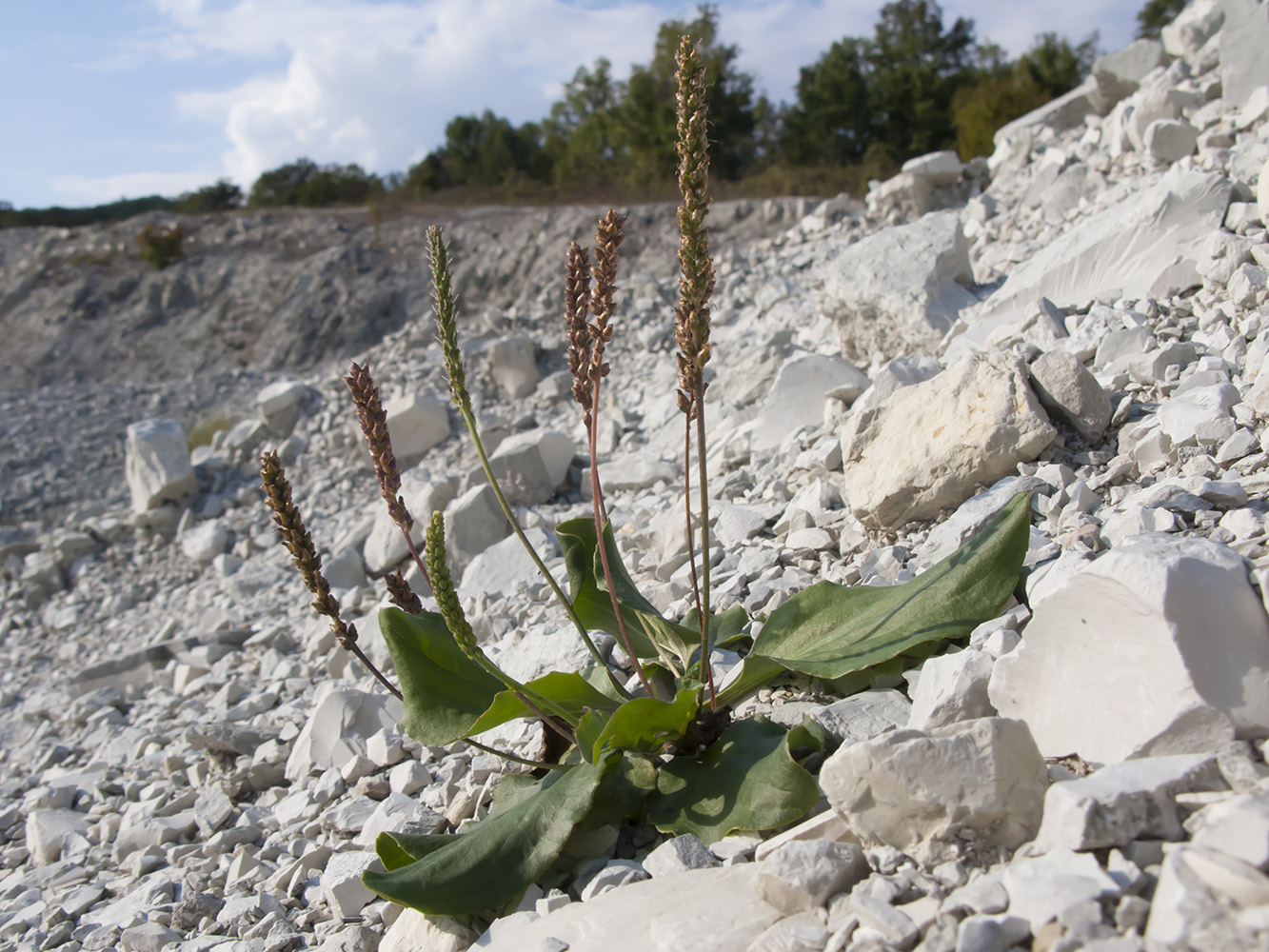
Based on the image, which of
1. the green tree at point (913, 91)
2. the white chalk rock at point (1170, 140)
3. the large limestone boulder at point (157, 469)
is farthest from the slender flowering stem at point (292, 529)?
the green tree at point (913, 91)

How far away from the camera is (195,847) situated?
295 cm

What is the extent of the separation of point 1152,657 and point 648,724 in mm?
1088

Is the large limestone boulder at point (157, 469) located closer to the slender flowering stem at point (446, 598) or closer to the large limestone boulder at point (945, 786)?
the slender flowering stem at point (446, 598)

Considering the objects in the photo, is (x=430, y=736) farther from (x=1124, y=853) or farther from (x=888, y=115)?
(x=888, y=115)

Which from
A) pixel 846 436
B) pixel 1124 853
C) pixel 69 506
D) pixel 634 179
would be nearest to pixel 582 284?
pixel 1124 853

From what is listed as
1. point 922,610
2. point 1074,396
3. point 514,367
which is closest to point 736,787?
point 922,610

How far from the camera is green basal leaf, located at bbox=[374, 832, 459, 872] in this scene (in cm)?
201

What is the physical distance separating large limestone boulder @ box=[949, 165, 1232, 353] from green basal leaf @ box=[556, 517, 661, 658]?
2.39 m

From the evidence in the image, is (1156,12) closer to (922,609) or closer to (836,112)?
(836,112)

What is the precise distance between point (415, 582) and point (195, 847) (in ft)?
6.41

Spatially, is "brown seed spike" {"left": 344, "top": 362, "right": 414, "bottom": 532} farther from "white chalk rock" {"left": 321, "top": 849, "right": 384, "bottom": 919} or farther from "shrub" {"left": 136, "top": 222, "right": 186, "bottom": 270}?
"shrub" {"left": 136, "top": 222, "right": 186, "bottom": 270}

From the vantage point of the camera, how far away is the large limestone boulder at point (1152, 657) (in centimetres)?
157

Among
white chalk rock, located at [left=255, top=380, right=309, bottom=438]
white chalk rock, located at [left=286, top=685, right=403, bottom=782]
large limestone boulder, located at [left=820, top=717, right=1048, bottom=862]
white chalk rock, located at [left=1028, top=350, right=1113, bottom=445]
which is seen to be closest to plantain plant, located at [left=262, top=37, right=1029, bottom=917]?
large limestone boulder, located at [left=820, top=717, right=1048, bottom=862]

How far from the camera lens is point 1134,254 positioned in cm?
414
